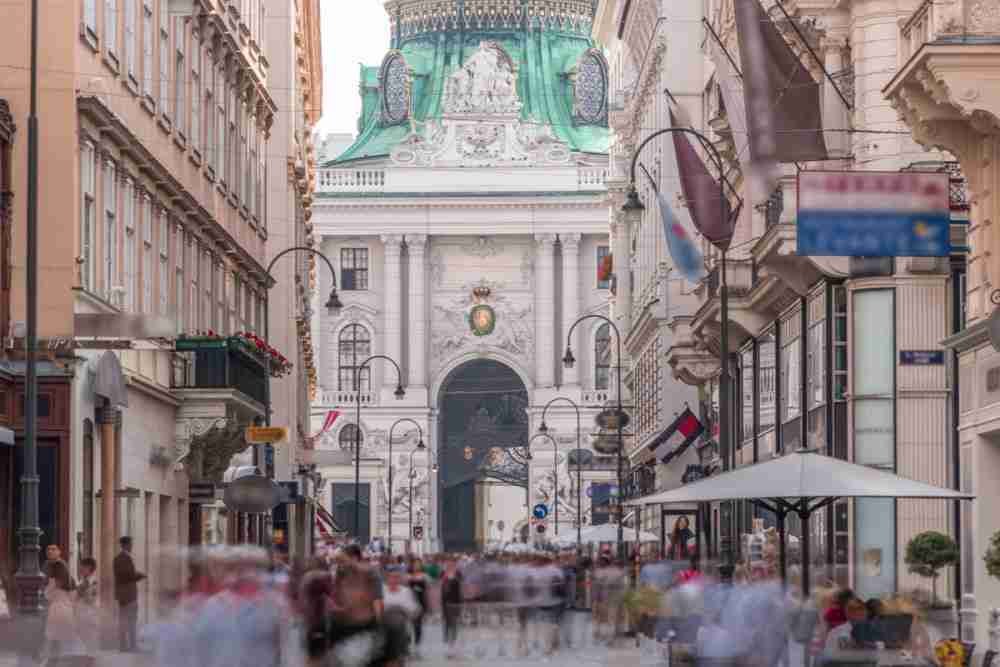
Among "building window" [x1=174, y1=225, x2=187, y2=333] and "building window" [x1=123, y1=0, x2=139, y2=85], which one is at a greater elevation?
"building window" [x1=123, y1=0, x2=139, y2=85]

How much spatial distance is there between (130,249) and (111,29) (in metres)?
3.97

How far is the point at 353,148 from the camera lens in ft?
497

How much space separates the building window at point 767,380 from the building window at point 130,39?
50.0 ft

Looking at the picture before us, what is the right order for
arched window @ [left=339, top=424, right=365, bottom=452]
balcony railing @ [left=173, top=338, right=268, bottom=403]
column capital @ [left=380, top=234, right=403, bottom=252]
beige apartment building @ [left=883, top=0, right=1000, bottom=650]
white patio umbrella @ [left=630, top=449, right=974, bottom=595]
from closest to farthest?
beige apartment building @ [left=883, top=0, right=1000, bottom=650] < white patio umbrella @ [left=630, top=449, right=974, bottom=595] < balcony railing @ [left=173, top=338, right=268, bottom=403] < arched window @ [left=339, top=424, right=365, bottom=452] < column capital @ [left=380, top=234, right=403, bottom=252]

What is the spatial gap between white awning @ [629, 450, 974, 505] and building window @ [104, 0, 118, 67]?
1299 cm

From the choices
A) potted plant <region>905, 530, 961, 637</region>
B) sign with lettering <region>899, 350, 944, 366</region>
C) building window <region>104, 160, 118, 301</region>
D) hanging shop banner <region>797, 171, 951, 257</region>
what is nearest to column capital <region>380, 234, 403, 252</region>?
sign with lettering <region>899, 350, 944, 366</region>

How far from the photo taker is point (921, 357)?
40375mm

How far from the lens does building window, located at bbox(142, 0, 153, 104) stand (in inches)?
1681

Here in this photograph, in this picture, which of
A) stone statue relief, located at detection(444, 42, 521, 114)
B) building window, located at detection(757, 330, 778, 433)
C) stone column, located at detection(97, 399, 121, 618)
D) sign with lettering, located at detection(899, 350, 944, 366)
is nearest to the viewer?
stone column, located at detection(97, 399, 121, 618)

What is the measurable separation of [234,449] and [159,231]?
6.72 metres

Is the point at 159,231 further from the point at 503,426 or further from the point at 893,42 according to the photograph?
the point at 503,426

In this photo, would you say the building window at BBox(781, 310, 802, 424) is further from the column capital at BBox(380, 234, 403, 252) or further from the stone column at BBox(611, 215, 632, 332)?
the column capital at BBox(380, 234, 403, 252)

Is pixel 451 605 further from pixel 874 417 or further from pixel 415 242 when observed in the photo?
pixel 415 242

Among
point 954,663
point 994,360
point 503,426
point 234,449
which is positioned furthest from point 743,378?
point 503,426
